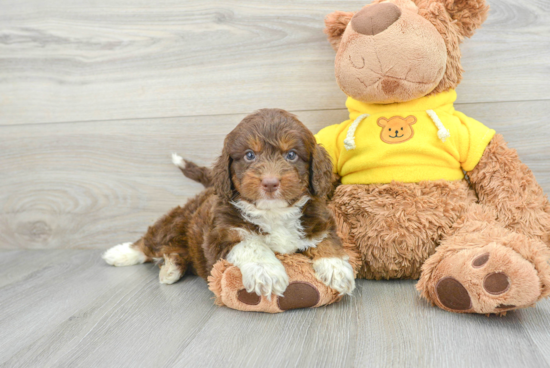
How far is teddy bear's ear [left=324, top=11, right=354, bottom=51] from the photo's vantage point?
1.95m

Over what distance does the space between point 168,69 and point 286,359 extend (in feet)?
5.95

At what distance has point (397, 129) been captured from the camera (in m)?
1.88

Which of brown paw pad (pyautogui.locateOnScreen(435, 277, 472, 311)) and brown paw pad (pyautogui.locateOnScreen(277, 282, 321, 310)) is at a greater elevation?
brown paw pad (pyautogui.locateOnScreen(435, 277, 472, 311))

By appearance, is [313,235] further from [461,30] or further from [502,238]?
[461,30]

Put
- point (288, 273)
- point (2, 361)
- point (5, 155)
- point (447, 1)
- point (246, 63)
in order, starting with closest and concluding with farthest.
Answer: point (2, 361), point (288, 273), point (447, 1), point (246, 63), point (5, 155)

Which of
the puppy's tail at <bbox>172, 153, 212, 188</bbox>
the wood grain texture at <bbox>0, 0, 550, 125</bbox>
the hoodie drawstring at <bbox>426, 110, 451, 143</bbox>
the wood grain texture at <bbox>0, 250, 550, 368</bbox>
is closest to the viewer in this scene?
the wood grain texture at <bbox>0, 250, 550, 368</bbox>

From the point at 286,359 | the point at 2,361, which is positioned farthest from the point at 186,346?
the point at 2,361

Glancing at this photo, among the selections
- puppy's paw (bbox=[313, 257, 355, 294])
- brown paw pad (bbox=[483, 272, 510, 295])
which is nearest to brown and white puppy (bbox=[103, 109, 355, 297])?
puppy's paw (bbox=[313, 257, 355, 294])

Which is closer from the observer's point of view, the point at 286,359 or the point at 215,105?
the point at 286,359

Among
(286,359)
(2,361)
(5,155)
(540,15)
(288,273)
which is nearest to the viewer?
(286,359)

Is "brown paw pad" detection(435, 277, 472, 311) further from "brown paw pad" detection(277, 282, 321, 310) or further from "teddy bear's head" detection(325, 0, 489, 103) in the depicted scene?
→ "teddy bear's head" detection(325, 0, 489, 103)

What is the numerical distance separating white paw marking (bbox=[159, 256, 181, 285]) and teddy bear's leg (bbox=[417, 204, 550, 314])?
1155 mm

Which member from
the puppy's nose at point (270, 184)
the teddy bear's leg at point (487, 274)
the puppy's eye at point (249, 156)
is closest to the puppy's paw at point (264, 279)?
the puppy's nose at point (270, 184)

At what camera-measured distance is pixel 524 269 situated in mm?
1379
